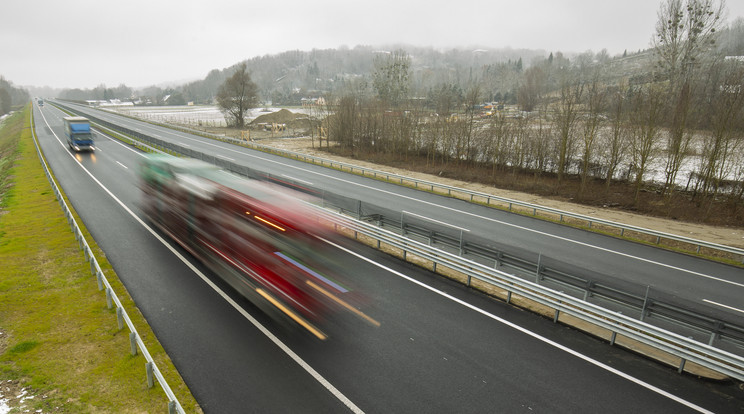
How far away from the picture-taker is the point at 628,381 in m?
7.36

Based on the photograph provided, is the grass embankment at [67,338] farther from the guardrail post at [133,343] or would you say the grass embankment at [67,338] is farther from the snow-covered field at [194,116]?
the snow-covered field at [194,116]

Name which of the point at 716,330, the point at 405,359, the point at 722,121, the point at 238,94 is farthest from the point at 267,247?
the point at 238,94

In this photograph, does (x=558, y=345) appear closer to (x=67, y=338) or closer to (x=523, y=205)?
(x=67, y=338)

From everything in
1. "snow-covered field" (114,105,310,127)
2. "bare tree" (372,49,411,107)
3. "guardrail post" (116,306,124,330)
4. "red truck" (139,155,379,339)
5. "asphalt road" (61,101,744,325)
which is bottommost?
"asphalt road" (61,101,744,325)

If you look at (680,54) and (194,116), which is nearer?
(680,54)

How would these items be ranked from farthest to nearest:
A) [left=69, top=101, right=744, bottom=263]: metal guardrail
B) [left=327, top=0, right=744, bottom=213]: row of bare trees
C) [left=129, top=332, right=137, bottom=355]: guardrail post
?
[left=327, top=0, right=744, bottom=213]: row of bare trees, [left=69, top=101, right=744, bottom=263]: metal guardrail, [left=129, top=332, right=137, bottom=355]: guardrail post

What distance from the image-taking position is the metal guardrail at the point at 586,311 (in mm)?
7168

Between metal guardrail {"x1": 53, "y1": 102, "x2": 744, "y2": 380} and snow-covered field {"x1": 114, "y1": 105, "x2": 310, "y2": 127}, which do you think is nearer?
metal guardrail {"x1": 53, "y1": 102, "x2": 744, "y2": 380}

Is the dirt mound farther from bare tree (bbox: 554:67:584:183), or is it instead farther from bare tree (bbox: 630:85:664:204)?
bare tree (bbox: 630:85:664:204)

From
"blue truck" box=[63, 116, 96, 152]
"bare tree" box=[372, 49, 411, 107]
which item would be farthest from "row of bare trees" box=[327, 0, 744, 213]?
"blue truck" box=[63, 116, 96, 152]

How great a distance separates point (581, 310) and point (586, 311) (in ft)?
1.90

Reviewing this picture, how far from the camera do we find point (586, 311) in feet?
32.9

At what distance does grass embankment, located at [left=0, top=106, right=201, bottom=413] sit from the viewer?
21.7 ft

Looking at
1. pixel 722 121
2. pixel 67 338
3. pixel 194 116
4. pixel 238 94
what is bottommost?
pixel 67 338
